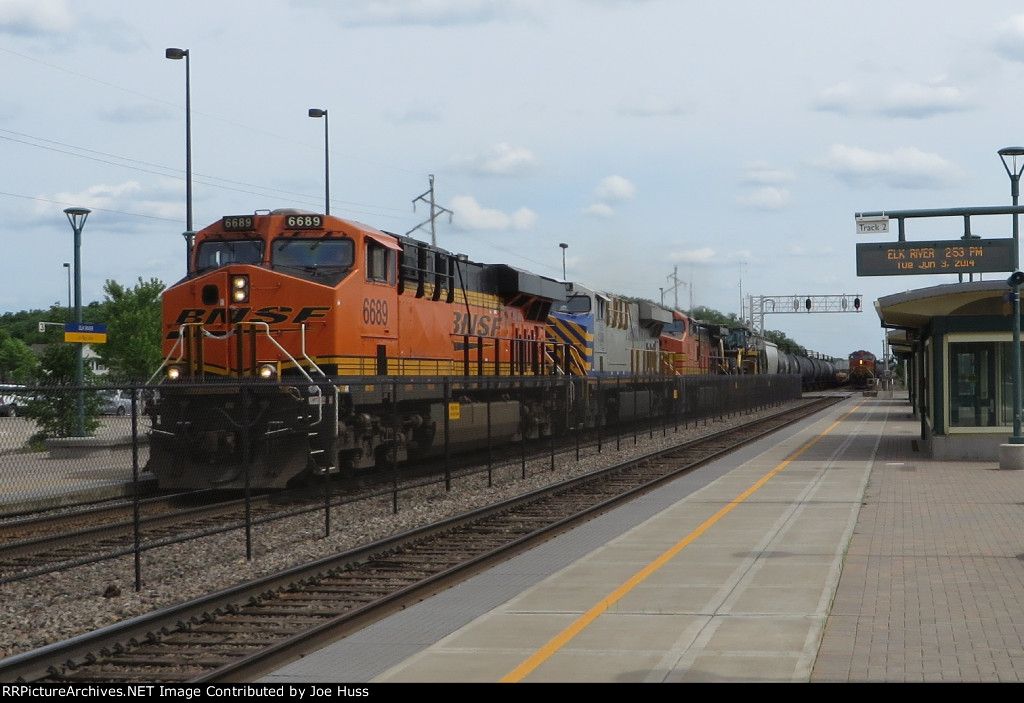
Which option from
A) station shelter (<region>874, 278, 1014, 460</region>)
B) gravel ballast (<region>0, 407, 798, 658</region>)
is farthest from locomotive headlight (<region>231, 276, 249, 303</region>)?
station shelter (<region>874, 278, 1014, 460</region>)

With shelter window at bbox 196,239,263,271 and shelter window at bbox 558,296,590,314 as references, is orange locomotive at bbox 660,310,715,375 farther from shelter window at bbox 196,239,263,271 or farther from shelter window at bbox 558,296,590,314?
shelter window at bbox 196,239,263,271

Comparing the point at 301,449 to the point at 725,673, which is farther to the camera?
the point at 301,449

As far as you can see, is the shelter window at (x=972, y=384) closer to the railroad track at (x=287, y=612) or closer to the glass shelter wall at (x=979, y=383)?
the glass shelter wall at (x=979, y=383)

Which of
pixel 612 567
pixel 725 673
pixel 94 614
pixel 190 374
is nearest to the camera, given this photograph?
pixel 725 673

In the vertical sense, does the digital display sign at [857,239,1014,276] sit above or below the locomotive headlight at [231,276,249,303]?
above

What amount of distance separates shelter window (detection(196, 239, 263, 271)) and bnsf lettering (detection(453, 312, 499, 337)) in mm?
5158

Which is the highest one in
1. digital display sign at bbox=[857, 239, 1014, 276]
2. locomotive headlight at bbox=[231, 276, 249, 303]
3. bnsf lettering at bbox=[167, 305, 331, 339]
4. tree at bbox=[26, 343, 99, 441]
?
digital display sign at bbox=[857, 239, 1014, 276]

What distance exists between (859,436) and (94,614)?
91.1ft

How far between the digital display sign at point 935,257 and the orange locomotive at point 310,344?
10.2 metres

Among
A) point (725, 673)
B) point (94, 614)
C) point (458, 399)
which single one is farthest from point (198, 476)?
point (458, 399)

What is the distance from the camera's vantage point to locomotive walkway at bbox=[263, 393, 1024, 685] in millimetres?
7441

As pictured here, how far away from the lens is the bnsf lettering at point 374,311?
18.2 meters
